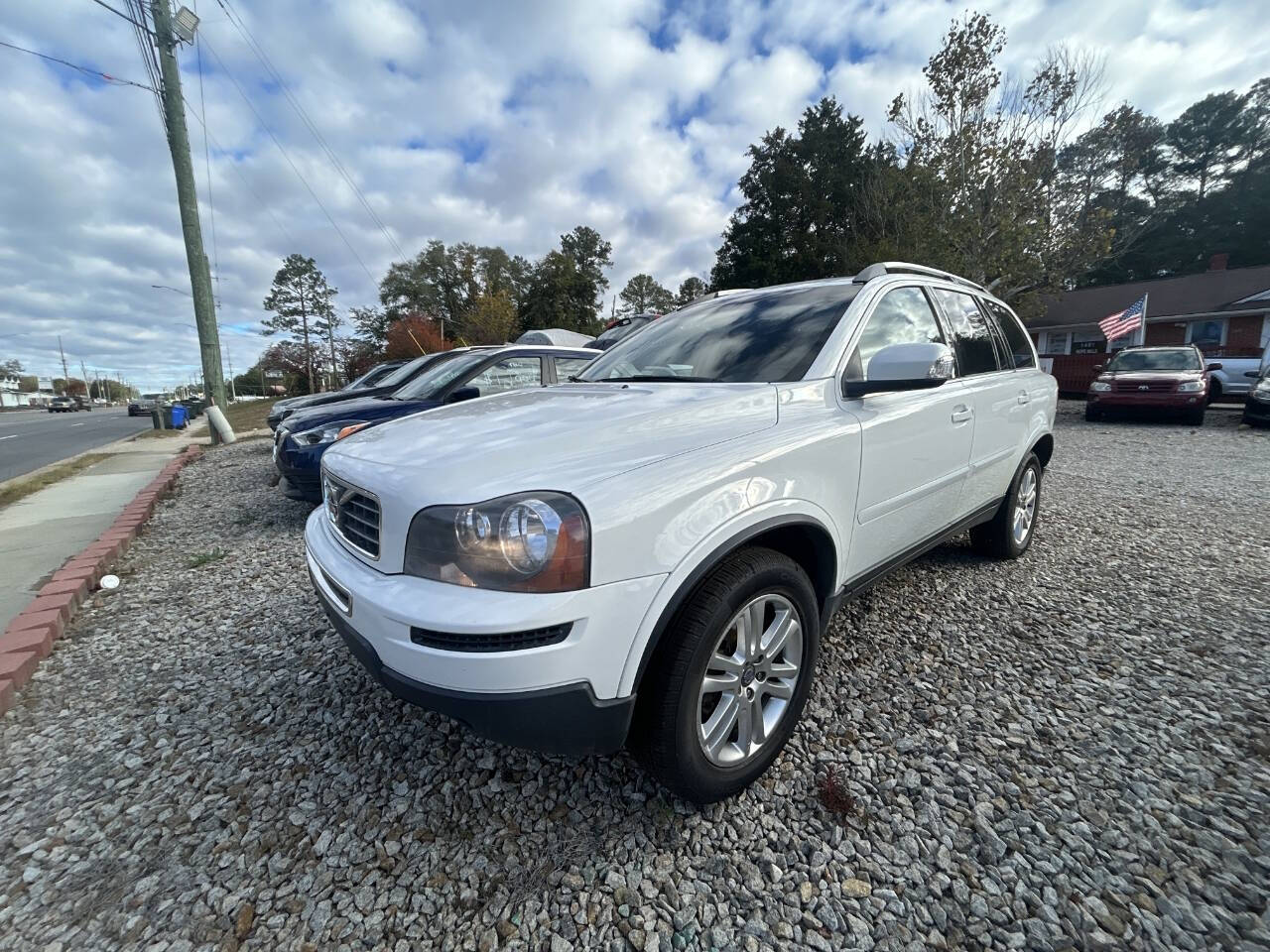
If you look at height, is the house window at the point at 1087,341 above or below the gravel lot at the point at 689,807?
above

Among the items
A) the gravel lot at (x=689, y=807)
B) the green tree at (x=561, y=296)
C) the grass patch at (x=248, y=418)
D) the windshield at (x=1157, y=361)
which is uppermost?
the green tree at (x=561, y=296)

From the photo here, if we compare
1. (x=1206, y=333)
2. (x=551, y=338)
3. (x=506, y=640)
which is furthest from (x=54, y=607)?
(x=1206, y=333)

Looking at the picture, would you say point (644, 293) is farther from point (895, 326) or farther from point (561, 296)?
point (895, 326)

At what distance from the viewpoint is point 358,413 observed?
513 centimetres

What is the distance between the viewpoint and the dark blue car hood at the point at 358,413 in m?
4.95

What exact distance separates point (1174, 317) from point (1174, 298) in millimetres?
2143

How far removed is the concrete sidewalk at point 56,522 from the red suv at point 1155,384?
16.3 metres

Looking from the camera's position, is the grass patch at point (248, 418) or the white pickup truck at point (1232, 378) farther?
the grass patch at point (248, 418)

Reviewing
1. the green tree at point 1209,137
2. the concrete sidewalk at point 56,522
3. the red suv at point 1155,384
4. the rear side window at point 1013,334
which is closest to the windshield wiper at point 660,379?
the rear side window at point 1013,334

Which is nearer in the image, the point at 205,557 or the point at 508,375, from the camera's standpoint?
the point at 205,557

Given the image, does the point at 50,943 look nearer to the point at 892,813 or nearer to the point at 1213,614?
the point at 892,813

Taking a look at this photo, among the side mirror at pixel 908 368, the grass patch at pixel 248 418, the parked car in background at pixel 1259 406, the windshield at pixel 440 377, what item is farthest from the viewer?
the grass patch at pixel 248 418

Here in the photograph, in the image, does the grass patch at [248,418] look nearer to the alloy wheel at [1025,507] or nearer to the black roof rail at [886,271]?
the black roof rail at [886,271]

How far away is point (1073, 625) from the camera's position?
2.88 metres
